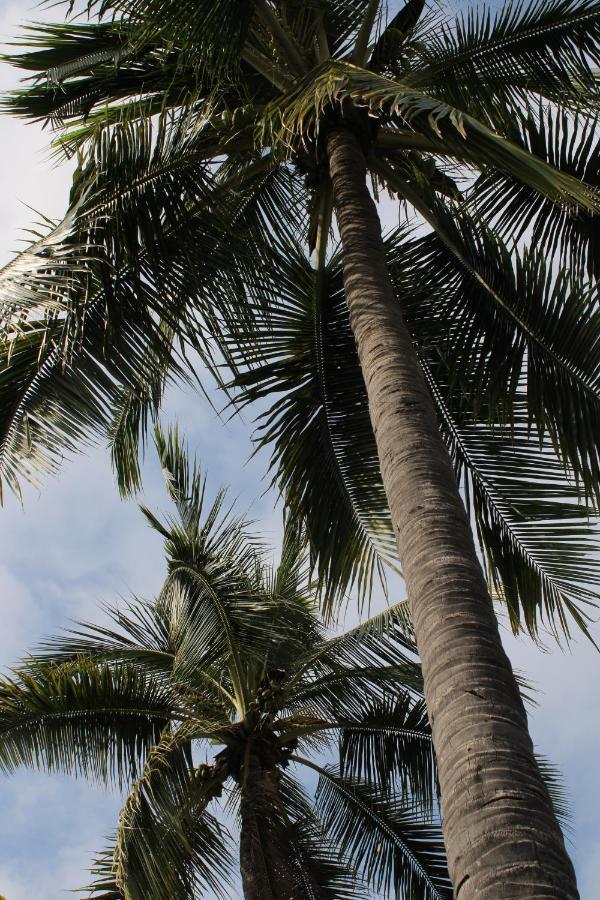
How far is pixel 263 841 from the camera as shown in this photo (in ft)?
26.2

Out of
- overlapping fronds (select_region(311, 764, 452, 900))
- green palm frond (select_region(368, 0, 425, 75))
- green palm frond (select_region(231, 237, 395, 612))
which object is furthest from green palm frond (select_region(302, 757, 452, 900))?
green palm frond (select_region(368, 0, 425, 75))

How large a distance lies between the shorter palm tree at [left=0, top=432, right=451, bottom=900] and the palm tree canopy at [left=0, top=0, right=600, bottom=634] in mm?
1712

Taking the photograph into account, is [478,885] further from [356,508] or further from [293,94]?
[356,508]

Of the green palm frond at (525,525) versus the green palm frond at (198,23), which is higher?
the green palm frond at (198,23)

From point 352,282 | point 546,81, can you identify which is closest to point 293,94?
point 352,282

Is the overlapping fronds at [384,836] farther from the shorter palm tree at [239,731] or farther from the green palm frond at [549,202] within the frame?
the green palm frond at [549,202]

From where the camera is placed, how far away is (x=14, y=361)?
692 centimetres

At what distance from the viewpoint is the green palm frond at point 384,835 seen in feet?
30.9

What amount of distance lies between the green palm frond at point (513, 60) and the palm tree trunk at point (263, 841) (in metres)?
5.85

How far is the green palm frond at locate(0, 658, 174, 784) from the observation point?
792cm

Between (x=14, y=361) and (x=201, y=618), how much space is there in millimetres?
3856

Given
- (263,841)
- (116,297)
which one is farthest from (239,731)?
(116,297)

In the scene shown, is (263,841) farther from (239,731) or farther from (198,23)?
(198,23)

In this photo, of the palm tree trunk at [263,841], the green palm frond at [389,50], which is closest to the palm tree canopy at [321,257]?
the green palm frond at [389,50]
